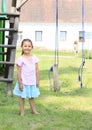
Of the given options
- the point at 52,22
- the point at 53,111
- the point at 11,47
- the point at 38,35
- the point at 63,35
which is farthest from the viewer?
the point at 38,35

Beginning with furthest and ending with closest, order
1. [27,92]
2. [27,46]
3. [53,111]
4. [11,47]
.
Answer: [11,47] < [53,111] < [27,92] < [27,46]

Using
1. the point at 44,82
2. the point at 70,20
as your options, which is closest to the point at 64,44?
the point at 70,20

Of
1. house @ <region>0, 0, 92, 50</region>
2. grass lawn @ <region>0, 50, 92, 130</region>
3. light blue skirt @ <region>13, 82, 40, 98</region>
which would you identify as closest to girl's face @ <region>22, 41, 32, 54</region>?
light blue skirt @ <region>13, 82, 40, 98</region>

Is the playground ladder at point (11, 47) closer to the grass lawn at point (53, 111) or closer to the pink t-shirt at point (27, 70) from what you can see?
the grass lawn at point (53, 111)

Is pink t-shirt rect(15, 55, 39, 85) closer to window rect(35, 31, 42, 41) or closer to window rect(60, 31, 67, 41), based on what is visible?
Answer: window rect(60, 31, 67, 41)

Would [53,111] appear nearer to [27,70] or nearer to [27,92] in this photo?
[27,92]

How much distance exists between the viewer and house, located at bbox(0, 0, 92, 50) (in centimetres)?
4706

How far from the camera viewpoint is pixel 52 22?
4797cm

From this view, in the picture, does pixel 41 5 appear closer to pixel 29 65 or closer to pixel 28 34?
pixel 28 34

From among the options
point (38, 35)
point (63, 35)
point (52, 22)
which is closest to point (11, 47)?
point (52, 22)

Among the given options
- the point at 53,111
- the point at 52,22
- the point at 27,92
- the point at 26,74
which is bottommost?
the point at 53,111

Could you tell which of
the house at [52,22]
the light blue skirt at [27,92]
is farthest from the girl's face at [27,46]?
the house at [52,22]

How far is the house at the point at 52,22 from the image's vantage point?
4706 cm

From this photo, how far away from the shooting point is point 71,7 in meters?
47.6
